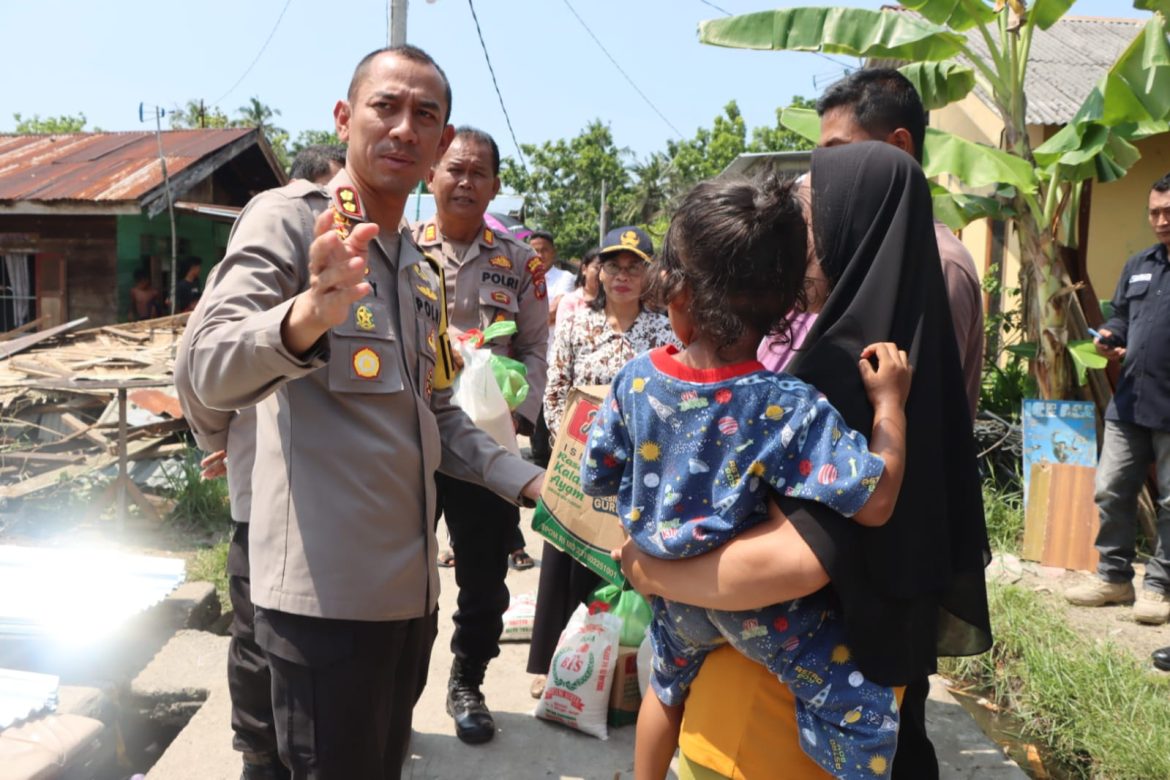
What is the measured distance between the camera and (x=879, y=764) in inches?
59.3

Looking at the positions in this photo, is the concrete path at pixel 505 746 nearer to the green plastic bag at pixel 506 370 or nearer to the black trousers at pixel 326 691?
the green plastic bag at pixel 506 370

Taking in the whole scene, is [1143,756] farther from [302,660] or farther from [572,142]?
[572,142]

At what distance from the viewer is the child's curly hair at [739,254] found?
5.00ft

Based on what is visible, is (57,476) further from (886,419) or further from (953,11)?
(953,11)

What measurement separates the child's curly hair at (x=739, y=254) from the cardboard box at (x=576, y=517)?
660 mm

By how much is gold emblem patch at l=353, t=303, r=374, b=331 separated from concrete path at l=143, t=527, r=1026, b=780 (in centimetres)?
190

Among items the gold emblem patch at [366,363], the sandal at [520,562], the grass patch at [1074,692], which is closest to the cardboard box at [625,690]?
the grass patch at [1074,692]

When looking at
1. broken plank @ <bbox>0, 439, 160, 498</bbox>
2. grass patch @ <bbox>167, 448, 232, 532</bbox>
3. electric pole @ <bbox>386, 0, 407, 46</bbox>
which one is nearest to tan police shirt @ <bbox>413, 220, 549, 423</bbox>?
grass patch @ <bbox>167, 448, 232, 532</bbox>

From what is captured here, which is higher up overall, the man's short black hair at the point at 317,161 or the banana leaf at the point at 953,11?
the banana leaf at the point at 953,11

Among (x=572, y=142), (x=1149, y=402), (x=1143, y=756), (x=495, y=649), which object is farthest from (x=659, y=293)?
(x=572, y=142)

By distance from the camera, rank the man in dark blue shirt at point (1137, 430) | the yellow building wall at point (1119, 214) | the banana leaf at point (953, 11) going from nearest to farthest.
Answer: the man in dark blue shirt at point (1137, 430) < the banana leaf at point (953, 11) < the yellow building wall at point (1119, 214)

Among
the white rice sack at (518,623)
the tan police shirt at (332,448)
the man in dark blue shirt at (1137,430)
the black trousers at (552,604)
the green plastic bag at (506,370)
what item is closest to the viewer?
the tan police shirt at (332,448)

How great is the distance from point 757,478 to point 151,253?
14479 mm

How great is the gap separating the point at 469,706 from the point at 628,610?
0.70 meters
